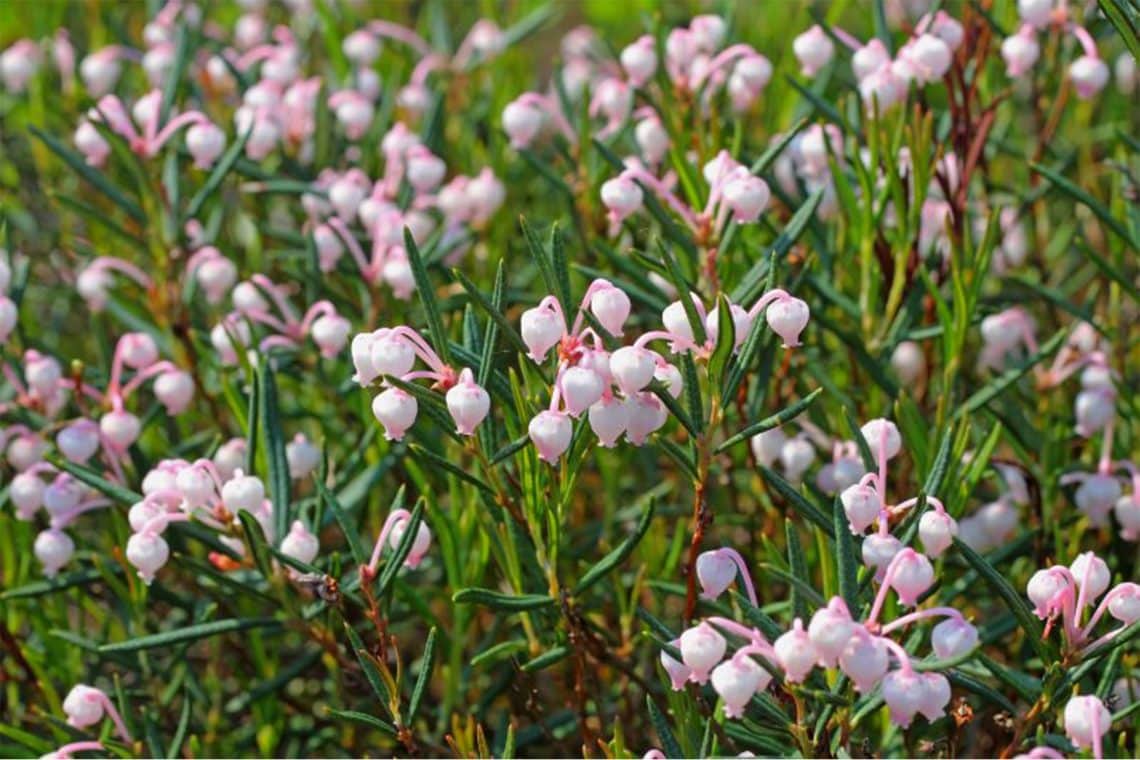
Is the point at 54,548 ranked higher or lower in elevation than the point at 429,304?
lower

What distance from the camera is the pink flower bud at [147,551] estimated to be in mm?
1322

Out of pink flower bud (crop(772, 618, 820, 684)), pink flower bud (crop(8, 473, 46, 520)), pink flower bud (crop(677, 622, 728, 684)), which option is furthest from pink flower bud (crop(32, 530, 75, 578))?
pink flower bud (crop(772, 618, 820, 684))

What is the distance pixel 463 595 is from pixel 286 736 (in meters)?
0.59

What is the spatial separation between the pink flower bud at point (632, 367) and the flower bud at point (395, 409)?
16 cm

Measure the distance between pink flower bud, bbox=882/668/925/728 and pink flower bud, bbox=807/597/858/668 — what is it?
0.06 metres

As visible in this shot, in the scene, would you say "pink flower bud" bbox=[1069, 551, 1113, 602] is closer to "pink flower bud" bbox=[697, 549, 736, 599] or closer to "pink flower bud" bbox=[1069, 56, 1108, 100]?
"pink flower bud" bbox=[697, 549, 736, 599]

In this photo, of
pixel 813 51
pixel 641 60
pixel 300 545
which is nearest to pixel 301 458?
pixel 300 545

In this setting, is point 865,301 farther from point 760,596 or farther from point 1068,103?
point 1068,103

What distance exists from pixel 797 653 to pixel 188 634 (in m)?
0.65

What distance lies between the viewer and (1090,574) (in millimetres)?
1110

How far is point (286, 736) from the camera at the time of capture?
5.65 feet

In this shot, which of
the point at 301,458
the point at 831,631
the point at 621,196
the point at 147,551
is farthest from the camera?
the point at 301,458

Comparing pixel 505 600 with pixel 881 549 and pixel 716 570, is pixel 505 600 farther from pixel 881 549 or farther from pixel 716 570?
pixel 881 549

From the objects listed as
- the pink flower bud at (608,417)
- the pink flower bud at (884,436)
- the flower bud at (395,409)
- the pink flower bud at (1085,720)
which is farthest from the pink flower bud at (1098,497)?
the flower bud at (395,409)
